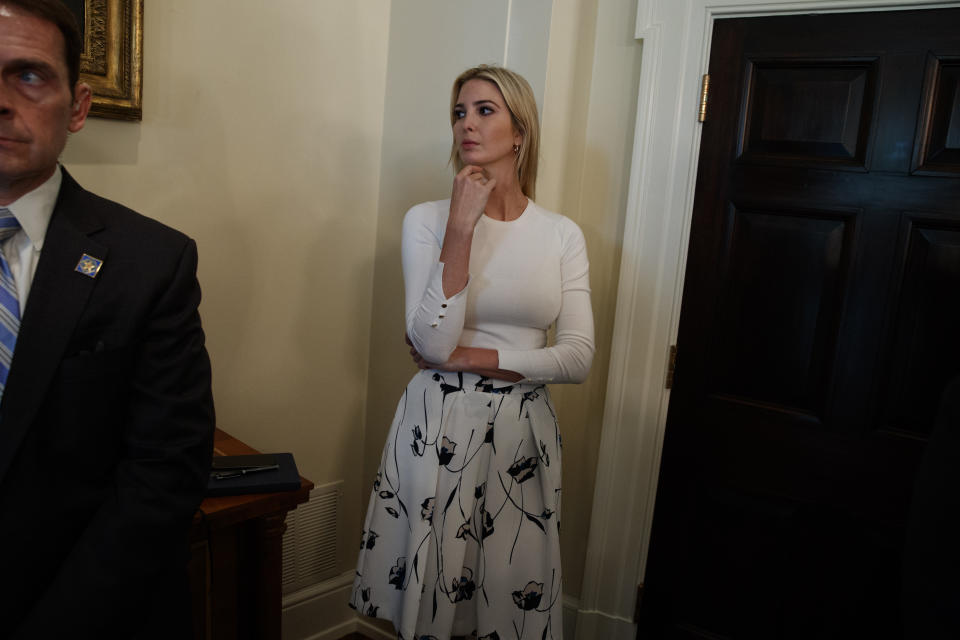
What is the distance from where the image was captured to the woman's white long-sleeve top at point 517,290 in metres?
1.64

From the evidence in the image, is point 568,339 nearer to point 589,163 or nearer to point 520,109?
point 520,109

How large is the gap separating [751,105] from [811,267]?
50 centimetres

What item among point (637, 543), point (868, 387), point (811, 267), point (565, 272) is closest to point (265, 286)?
point (565, 272)

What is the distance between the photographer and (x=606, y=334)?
2242 millimetres

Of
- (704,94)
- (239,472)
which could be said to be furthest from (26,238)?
(704,94)

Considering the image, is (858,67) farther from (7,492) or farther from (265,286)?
(7,492)

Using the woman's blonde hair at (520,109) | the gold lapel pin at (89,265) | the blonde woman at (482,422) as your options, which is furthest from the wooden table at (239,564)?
the woman's blonde hair at (520,109)

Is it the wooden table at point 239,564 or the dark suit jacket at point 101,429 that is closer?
the dark suit jacket at point 101,429

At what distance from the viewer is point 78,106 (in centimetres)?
108

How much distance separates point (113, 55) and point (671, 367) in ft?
5.74

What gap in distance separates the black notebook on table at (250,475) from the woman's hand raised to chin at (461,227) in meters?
0.58

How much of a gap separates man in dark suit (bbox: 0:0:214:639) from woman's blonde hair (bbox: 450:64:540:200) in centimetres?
94

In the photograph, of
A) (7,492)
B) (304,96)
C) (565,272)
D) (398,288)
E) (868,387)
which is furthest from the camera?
(398,288)

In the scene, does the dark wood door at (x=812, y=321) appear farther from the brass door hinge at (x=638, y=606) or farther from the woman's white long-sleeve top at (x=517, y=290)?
the woman's white long-sleeve top at (x=517, y=290)
